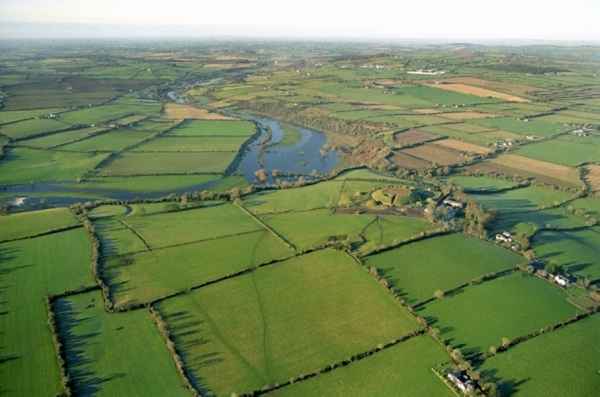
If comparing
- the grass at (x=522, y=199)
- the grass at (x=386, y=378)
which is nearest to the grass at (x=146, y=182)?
the grass at (x=522, y=199)

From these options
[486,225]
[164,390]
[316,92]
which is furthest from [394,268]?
[316,92]

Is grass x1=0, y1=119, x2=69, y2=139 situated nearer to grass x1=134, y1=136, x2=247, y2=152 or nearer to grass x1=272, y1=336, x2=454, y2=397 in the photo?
grass x1=134, y1=136, x2=247, y2=152

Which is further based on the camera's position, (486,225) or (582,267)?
(486,225)

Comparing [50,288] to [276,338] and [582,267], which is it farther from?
[582,267]

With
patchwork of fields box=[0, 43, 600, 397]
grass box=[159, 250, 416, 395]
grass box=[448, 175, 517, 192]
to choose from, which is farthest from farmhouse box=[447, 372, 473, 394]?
grass box=[448, 175, 517, 192]

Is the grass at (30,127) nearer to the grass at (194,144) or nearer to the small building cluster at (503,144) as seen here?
the grass at (194,144)

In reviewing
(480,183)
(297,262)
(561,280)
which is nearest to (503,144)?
(480,183)
